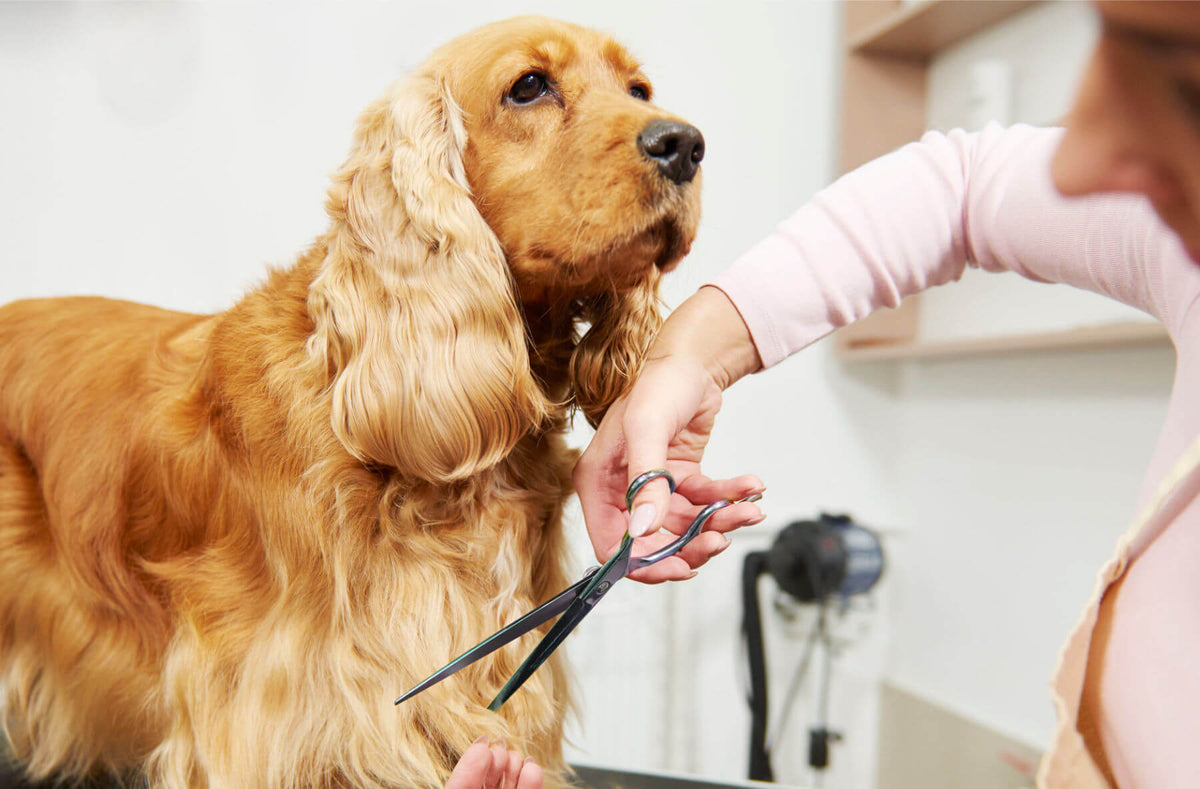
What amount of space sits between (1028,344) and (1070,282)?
93 cm

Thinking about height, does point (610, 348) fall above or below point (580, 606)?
above

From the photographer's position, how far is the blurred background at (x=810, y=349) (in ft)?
5.00

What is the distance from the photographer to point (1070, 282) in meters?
0.74

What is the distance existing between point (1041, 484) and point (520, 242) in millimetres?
1459

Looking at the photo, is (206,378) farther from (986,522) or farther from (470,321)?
(986,522)

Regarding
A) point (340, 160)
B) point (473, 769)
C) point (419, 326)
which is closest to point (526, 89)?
point (419, 326)

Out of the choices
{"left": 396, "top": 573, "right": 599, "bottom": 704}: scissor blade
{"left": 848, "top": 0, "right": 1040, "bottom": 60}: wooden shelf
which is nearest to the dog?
{"left": 396, "top": 573, "right": 599, "bottom": 704}: scissor blade

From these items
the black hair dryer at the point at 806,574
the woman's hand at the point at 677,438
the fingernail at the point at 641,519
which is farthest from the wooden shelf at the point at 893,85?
the fingernail at the point at 641,519

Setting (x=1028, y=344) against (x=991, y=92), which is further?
(x=991, y=92)

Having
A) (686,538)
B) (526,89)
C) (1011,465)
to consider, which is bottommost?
(1011,465)

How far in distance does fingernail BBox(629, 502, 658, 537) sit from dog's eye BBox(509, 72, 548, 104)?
395 mm

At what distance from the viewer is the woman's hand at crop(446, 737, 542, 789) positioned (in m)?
0.57

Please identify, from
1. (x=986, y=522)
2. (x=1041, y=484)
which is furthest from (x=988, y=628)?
(x=1041, y=484)

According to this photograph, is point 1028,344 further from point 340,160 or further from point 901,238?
point 340,160
